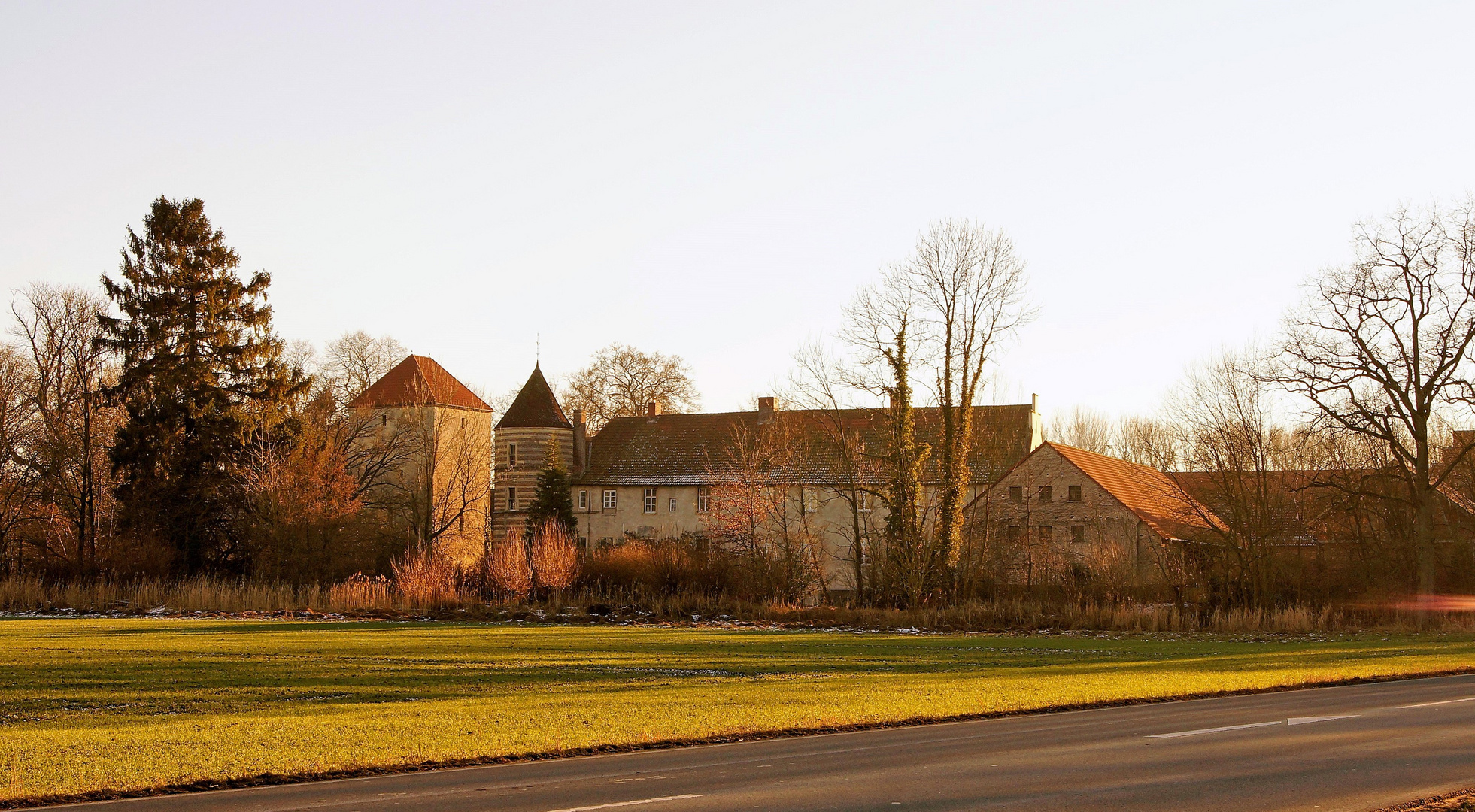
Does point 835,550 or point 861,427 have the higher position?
point 861,427

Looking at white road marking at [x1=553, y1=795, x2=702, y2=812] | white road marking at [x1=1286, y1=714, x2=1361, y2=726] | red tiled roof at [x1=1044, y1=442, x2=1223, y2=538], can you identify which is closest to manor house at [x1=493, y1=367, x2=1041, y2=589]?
red tiled roof at [x1=1044, y1=442, x2=1223, y2=538]

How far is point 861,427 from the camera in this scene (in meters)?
65.6

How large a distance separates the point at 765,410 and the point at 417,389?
20385mm

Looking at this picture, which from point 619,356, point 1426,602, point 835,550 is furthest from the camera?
point 619,356

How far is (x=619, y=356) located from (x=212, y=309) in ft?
105

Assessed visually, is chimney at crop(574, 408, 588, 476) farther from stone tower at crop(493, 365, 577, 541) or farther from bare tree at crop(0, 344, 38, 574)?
bare tree at crop(0, 344, 38, 574)

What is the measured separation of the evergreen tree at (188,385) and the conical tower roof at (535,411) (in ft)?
58.9

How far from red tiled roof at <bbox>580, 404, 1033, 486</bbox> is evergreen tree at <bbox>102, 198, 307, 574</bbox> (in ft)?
64.3

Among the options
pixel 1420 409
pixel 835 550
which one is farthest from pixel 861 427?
pixel 1420 409

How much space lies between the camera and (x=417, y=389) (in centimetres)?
7081

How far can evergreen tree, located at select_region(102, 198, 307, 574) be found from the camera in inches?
1929

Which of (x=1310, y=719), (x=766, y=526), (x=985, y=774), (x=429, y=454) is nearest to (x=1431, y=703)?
(x=1310, y=719)

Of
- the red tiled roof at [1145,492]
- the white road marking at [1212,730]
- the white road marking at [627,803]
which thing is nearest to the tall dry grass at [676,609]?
the red tiled roof at [1145,492]

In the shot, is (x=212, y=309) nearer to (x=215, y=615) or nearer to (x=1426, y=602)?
(x=215, y=615)
